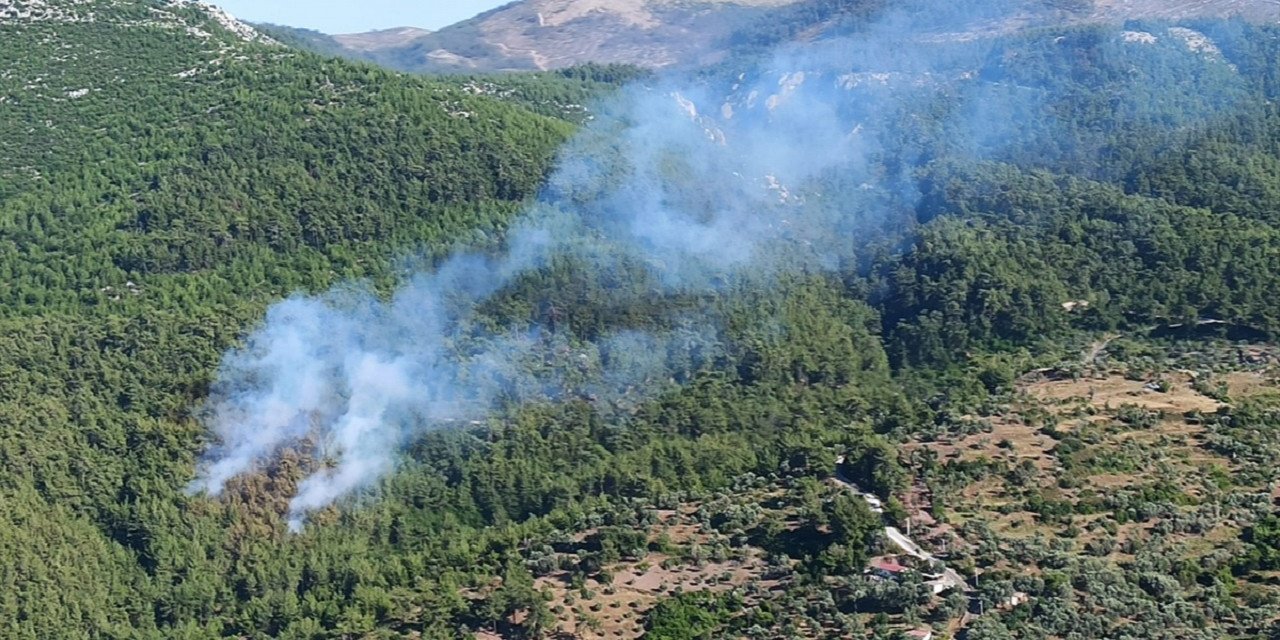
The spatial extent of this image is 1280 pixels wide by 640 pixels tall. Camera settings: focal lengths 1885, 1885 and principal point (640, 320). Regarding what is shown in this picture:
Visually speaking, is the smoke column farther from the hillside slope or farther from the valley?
the hillside slope

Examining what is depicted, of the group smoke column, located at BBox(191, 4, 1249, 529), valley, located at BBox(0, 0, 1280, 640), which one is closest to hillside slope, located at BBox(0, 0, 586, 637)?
valley, located at BBox(0, 0, 1280, 640)

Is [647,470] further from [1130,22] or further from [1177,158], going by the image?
[1130,22]

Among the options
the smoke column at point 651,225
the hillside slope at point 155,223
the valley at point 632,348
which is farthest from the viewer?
the smoke column at point 651,225

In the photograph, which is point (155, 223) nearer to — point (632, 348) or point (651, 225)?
point (632, 348)

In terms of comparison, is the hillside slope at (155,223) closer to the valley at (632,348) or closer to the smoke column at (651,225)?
the valley at (632,348)

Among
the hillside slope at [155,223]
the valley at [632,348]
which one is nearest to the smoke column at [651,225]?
the valley at [632,348]

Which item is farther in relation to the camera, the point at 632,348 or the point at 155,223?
the point at 155,223

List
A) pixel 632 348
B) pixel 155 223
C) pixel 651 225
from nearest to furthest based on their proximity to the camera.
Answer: pixel 632 348, pixel 155 223, pixel 651 225

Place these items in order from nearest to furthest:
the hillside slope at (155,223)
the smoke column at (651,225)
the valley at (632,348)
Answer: the valley at (632,348), the hillside slope at (155,223), the smoke column at (651,225)

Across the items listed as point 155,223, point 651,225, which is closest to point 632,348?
point 651,225
